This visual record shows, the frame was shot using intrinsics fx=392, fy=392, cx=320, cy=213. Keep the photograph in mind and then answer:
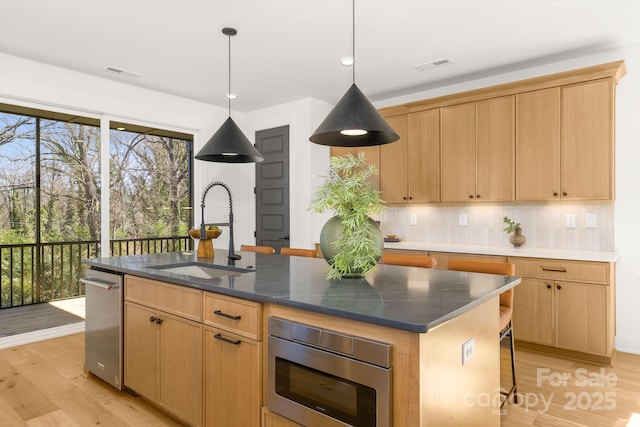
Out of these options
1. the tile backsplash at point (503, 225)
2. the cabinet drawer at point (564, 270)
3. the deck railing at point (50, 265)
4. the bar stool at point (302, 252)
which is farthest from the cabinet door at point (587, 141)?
the deck railing at point (50, 265)

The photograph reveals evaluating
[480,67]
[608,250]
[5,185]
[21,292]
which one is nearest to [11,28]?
[5,185]

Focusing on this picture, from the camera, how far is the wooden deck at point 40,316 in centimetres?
409

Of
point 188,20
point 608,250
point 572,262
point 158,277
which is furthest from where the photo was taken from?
point 608,250

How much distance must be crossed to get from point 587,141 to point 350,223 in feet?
9.00

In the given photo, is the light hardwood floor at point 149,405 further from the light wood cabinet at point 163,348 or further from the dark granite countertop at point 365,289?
the dark granite countertop at point 365,289

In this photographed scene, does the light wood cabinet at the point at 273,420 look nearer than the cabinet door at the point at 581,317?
Yes

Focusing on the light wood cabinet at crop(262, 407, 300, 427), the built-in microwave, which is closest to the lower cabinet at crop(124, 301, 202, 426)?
the light wood cabinet at crop(262, 407, 300, 427)

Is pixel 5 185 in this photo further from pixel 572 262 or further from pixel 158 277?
pixel 572 262

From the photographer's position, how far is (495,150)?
3.97 meters

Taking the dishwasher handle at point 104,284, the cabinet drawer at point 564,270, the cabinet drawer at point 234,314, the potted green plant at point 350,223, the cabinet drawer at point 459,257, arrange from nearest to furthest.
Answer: the cabinet drawer at point 234,314 < the potted green plant at point 350,223 < the dishwasher handle at point 104,284 < the cabinet drawer at point 564,270 < the cabinet drawer at point 459,257

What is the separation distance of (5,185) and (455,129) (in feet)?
16.8

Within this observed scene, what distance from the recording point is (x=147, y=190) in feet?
16.4

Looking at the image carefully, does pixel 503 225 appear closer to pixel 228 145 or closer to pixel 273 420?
pixel 228 145

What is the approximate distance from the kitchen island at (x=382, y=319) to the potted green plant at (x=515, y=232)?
79.4 inches
